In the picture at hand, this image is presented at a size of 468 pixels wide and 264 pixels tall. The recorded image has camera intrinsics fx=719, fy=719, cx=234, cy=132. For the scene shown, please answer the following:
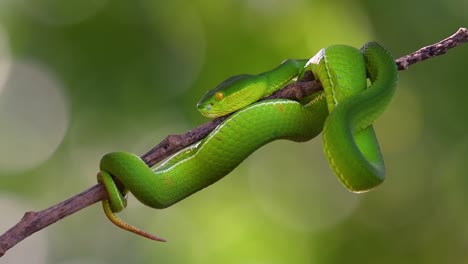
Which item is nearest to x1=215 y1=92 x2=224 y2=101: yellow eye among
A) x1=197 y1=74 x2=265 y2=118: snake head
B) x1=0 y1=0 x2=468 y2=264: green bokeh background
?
x1=197 y1=74 x2=265 y2=118: snake head

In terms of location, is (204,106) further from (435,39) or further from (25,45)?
(25,45)

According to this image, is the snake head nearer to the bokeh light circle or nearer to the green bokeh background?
the green bokeh background

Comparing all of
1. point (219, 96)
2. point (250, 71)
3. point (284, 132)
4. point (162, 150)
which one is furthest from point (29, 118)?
point (162, 150)

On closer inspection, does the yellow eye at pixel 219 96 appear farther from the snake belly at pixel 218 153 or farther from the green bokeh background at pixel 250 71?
the green bokeh background at pixel 250 71

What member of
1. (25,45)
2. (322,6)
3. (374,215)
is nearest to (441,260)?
(374,215)

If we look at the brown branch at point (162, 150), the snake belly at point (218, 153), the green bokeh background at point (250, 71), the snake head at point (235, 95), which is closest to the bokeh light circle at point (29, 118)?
the green bokeh background at point (250, 71)
